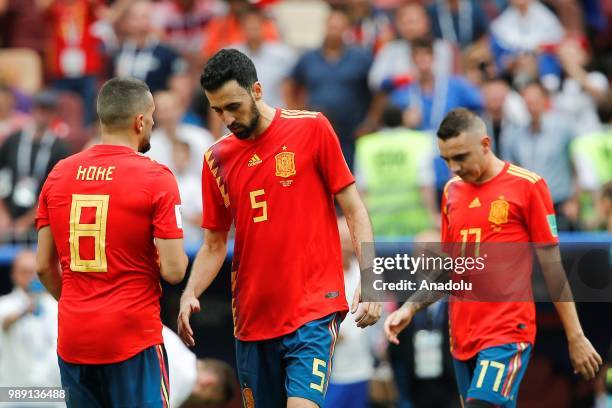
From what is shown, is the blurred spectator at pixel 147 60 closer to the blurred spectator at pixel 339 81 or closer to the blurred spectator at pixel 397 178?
the blurred spectator at pixel 339 81

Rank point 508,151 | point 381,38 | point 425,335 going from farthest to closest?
point 381,38 < point 508,151 < point 425,335

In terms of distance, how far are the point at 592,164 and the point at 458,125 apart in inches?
190

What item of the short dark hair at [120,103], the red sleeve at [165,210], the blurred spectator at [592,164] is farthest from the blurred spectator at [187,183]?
the red sleeve at [165,210]

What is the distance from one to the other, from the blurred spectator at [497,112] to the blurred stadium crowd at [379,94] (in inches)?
0.9

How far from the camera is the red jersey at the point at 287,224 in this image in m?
7.33

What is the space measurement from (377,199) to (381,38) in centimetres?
336

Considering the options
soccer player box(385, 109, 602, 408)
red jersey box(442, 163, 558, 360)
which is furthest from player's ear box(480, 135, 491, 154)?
red jersey box(442, 163, 558, 360)

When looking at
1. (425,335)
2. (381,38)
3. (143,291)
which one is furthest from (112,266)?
(381,38)

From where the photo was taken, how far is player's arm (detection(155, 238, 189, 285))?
688 centimetres

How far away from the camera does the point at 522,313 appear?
8.07 meters

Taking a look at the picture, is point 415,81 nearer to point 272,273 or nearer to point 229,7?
point 229,7

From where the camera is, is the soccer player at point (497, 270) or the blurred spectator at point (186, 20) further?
the blurred spectator at point (186, 20)

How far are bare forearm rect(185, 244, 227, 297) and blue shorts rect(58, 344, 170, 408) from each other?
66 centimetres

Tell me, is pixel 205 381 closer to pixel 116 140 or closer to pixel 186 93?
pixel 116 140
